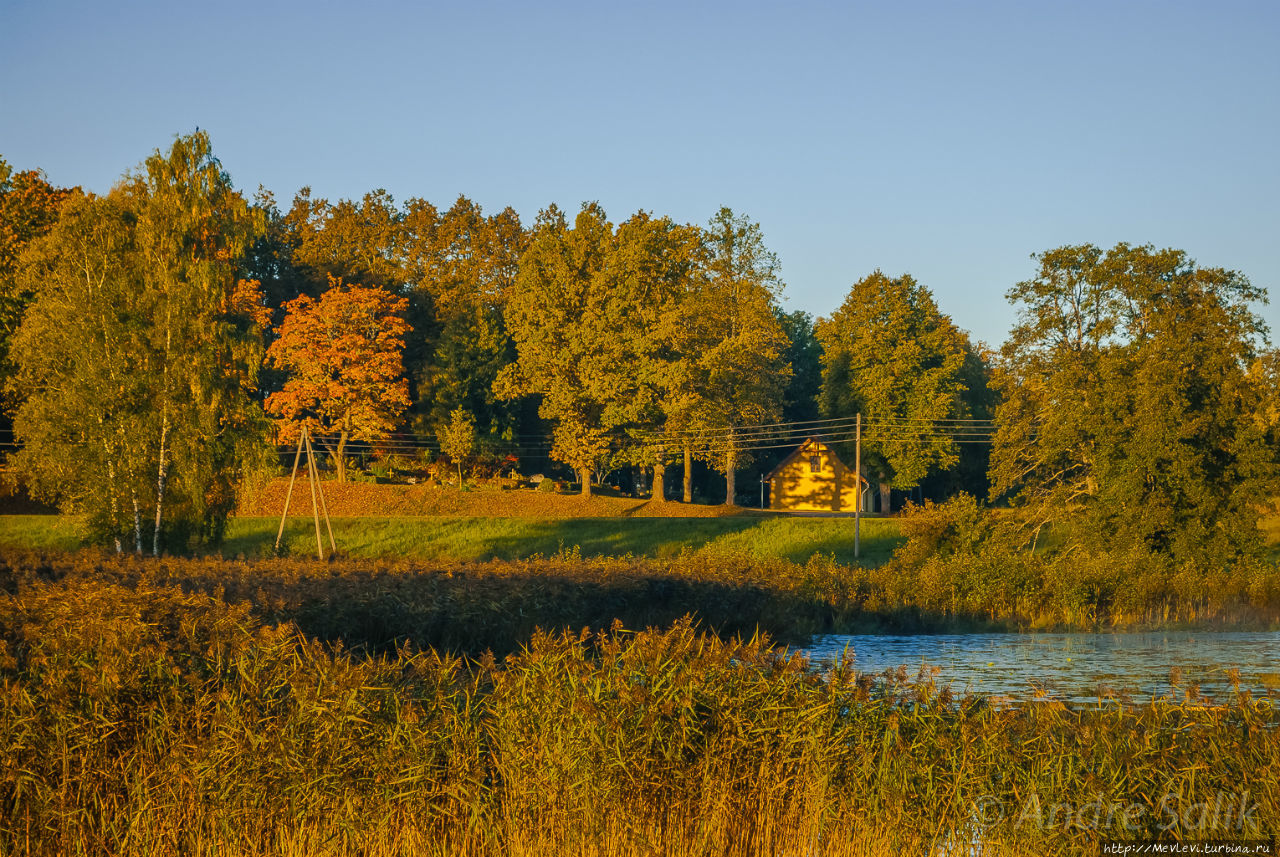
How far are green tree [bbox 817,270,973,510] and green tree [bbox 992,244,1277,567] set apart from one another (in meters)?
27.0

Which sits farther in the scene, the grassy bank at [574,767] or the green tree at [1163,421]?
the green tree at [1163,421]

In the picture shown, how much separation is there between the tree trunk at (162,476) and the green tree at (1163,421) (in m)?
25.0

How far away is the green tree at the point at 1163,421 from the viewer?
96.3 feet

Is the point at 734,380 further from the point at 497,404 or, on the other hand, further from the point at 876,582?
the point at 876,582

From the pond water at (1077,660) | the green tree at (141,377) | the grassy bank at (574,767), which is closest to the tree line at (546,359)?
the green tree at (141,377)

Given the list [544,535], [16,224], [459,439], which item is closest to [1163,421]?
[544,535]

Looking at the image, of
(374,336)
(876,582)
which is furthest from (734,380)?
(876,582)

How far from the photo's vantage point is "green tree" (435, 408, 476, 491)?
5628cm

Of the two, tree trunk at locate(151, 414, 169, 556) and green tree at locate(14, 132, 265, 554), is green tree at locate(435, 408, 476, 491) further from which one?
tree trunk at locate(151, 414, 169, 556)

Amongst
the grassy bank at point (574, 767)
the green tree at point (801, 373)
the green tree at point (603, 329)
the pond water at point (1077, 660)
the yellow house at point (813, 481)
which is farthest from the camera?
the green tree at point (801, 373)

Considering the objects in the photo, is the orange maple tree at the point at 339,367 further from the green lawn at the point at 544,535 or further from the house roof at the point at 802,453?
the house roof at the point at 802,453

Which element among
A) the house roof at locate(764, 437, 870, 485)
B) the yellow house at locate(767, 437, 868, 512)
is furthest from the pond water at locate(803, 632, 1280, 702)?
the yellow house at locate(767, 437, 868, 512)

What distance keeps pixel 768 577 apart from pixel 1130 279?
603 inches

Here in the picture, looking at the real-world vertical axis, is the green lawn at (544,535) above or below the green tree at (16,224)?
below
